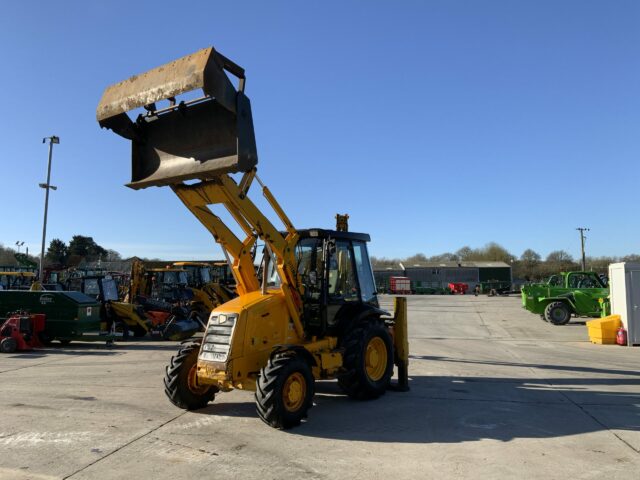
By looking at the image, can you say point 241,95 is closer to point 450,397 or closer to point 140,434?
point 140,434

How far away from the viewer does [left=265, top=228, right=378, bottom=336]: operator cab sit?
24.1ft

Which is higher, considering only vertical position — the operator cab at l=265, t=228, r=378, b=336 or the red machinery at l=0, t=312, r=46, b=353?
the operator cab at l=265, t=228, r=378, b=336

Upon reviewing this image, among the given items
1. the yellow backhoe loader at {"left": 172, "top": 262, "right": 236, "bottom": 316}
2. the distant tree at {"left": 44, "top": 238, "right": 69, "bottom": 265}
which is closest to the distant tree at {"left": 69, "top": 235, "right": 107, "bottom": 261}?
the distant tree at {"left": 44, "top": 238, "right": 69, "bottom": 265}

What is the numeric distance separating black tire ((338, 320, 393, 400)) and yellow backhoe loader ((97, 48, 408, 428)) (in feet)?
0.05

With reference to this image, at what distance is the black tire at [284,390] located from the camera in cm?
575

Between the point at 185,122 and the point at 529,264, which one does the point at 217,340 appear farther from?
the point at 529,264

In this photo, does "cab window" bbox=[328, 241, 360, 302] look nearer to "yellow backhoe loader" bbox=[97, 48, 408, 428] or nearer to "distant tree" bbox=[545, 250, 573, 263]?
"yellow backhoe loader" bbox=[97, 48, 408, 428]

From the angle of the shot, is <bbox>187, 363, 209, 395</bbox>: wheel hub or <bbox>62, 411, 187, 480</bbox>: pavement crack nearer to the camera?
<bbox>62, 411, 187, 480</bbox>: pavement crack

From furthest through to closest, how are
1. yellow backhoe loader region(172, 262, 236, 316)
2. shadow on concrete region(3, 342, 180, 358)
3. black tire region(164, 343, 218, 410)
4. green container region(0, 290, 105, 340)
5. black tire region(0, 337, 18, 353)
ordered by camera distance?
1. yellow backhoe loader region(172, 262, 236, 316)
2. green container region(0, 290, 105, 340)
3. black tire region(0, 337, 18, 353)
4. shadow on concrete region(3, 342, 180, 358)
5. black tire region(164, 343, 218, 410)

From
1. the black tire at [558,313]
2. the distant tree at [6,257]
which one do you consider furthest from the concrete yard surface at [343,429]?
the distant tree at [6,257]

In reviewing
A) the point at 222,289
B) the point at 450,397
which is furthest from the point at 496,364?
the point at 222,289

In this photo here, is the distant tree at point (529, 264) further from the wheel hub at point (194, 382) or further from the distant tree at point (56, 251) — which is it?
the wheel hub at point (194, 382)

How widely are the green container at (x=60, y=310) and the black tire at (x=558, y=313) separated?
17059mm

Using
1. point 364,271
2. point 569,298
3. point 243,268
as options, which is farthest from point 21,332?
point 569,298
